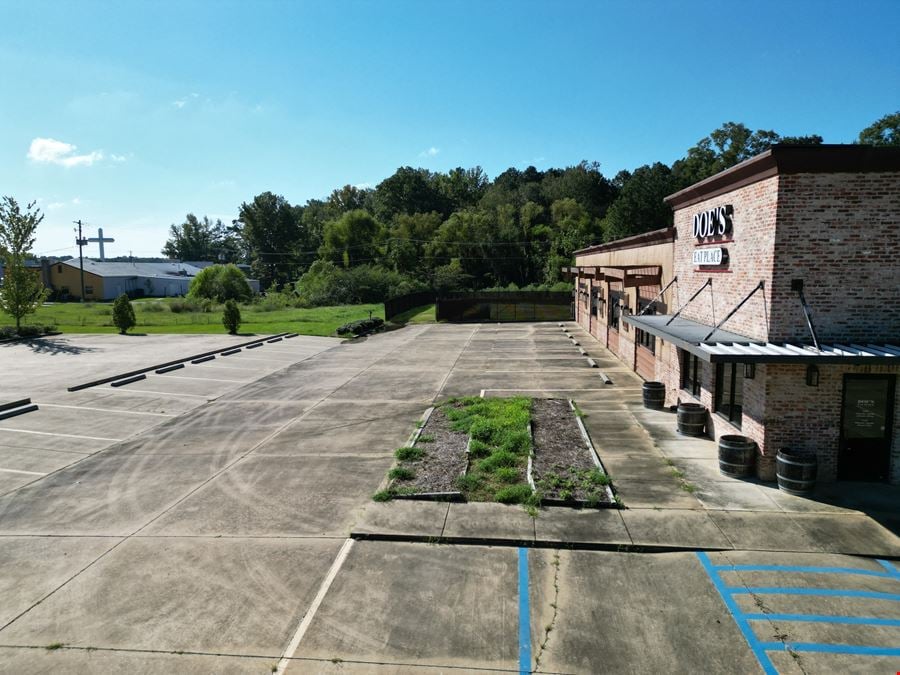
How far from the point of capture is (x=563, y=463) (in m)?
12.7

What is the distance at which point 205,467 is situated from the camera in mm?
13469

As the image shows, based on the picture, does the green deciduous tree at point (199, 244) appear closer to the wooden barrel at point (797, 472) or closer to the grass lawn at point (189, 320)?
the grass lawn at point (189, 320)

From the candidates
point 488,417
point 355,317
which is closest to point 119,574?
point 488,417

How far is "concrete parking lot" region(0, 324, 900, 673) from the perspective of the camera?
22.5 ft

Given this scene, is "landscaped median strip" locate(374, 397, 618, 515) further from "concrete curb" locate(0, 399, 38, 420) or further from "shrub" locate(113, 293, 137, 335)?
"shrub" locate(113, 293, 137, 335)

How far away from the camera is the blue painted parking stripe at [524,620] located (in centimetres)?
664

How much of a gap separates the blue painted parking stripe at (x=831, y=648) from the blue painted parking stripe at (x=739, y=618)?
14 centimetres

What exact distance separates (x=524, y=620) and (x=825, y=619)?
3824 millimetres

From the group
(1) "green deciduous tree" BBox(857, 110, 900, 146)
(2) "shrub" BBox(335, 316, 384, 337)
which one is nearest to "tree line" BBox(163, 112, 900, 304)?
(1) "green deciduous tree" BBox(857, 110, 900, 146)

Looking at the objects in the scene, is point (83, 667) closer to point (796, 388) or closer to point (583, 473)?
point (583, 473)

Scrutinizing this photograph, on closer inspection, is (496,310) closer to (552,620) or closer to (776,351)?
(776,351)

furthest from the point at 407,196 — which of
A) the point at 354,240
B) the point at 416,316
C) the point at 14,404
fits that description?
the point at 14,404

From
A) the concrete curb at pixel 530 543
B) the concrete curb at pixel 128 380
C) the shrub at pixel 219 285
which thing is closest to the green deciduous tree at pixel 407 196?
the shrub at pixel 219 285

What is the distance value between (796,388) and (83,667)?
12.4 meters
